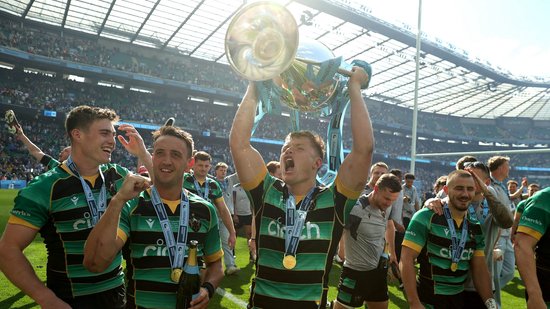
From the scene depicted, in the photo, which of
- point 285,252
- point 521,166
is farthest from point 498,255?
point 521,166

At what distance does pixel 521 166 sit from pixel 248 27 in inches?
2360

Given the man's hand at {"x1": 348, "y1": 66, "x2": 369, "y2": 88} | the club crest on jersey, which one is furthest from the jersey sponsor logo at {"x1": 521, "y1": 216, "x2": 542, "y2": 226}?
the club crest on jersey

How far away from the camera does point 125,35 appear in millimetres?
33375

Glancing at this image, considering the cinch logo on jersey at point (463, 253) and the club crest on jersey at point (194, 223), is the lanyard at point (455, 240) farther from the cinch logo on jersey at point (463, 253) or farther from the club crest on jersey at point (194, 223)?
the club crest on jersey at point (194, 223)

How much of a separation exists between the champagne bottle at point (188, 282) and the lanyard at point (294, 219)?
54cm

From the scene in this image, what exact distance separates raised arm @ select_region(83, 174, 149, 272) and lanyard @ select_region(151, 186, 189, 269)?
1.00 feet

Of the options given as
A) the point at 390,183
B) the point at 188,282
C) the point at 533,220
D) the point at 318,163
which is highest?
the point at 318,163

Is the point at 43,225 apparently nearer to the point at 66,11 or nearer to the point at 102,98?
the point at 66,11

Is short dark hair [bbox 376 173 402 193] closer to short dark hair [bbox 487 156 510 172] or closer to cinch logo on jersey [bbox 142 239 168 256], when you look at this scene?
short dark hair [bbox 487 156 510 172]

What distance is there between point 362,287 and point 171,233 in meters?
2.62

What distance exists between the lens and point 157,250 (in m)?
2.31

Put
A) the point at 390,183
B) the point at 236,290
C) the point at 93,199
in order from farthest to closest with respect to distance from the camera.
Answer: the point at 236,290
the point at 390,183
the point at 93,199

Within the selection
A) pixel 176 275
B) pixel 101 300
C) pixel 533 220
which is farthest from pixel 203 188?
pixel 533 220

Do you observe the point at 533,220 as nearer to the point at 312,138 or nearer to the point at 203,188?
the point at 312,138
